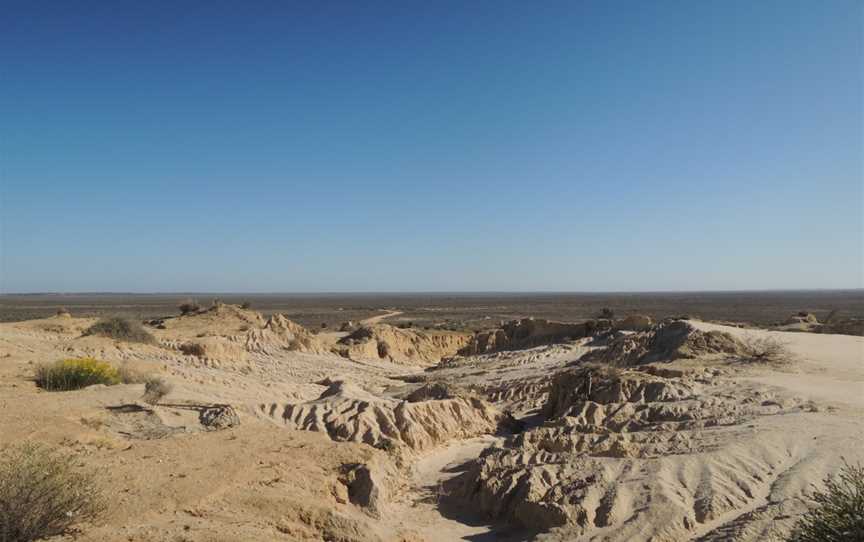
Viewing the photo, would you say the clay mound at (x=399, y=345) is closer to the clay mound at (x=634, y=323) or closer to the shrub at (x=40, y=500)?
the clay mound at (x=634, y=323)

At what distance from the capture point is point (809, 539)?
5391 mm

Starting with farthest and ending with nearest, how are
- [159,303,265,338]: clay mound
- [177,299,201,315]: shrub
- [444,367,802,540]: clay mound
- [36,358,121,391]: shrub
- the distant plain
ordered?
the distant plain < [177,299,201,315]: shrub < [159,303,265,338]: clay mound < [36,358,121,391]: shrub < [444,367,802,540]: clay mound

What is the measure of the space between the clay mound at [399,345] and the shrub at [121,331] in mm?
11340

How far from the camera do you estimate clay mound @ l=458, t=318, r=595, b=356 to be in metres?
32.2

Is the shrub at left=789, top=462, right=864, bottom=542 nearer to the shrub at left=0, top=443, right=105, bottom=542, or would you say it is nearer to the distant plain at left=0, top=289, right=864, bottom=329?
the shrub at left=0, top=443, right=105, bottom=542

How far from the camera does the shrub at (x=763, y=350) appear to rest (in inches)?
695

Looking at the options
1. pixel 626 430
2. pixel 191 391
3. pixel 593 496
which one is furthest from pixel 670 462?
pixel 191 391

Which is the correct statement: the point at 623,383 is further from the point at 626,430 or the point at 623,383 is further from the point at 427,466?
the point at 427,466

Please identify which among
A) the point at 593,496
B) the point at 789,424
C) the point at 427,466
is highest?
the point at 789,424

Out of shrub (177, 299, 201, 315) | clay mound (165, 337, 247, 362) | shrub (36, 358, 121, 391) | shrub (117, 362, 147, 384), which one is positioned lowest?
clay mound (165, 337, 247, 362)

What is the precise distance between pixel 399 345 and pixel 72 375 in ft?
78.1

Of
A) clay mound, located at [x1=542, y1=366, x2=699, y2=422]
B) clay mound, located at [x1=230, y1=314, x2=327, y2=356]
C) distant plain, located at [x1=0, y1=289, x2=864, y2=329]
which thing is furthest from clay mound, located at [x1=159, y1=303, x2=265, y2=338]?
clay mound, located at [x1=542, y1=366, x2=699, y2=422]

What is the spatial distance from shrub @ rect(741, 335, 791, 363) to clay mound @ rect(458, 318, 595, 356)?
10865mm

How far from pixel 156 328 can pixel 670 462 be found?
97.1ft
